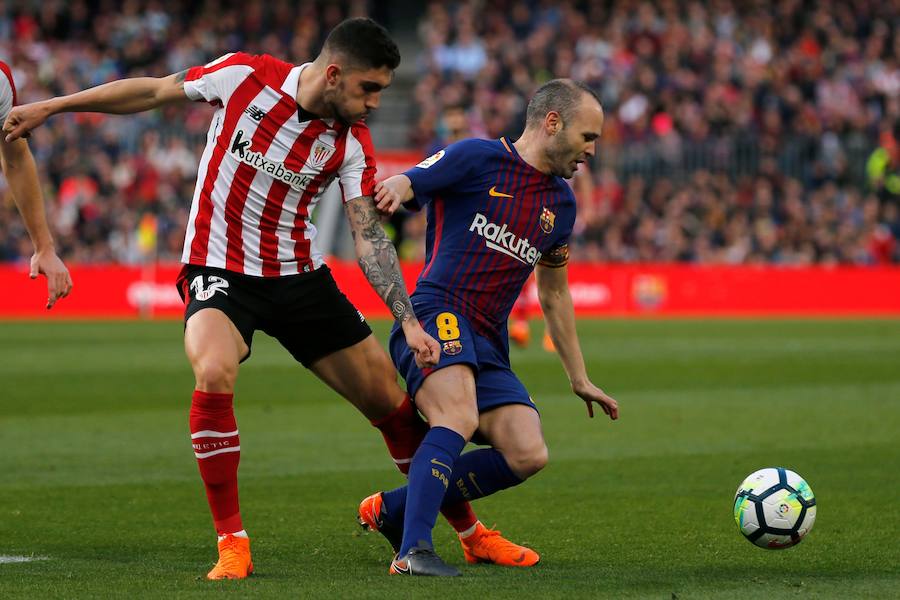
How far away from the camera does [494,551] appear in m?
5.87

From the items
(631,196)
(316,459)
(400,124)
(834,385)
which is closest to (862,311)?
(631,196)

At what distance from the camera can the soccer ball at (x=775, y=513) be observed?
5.81 metres

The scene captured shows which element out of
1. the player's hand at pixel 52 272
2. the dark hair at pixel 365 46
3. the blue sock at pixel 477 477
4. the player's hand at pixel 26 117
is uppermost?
the dark hair at pixel 365 46

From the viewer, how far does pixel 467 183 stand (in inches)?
233

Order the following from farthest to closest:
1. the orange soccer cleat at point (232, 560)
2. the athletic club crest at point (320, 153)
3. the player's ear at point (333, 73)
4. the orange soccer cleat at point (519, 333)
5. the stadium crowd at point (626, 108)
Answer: the stadium crowd at point (626, 108)
the orange soccer cleat at point (519, 333)
the athletic club crest at point (320, 153)
the player's ear at point (333, 73)
the orange soccer cleat at point (232, 560)

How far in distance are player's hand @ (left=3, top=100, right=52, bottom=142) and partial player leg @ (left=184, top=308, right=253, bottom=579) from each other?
3.07 ft

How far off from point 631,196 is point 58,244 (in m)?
10.9

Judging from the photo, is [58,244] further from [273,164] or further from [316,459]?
[273,164]

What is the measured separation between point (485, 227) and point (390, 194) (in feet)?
1.60

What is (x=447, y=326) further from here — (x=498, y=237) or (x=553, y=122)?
(x=553, y=122)

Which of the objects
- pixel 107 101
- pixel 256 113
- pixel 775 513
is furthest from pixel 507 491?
pixel 107 101

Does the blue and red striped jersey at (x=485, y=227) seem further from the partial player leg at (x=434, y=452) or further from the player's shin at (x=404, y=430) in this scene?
the player's shin at (x=404, y=430)

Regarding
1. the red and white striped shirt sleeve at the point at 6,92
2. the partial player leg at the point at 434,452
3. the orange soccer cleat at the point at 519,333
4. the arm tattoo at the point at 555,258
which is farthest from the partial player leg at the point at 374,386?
the orange soccer cleat at the point at 519,333

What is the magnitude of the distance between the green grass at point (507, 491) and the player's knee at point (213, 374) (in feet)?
2.30
